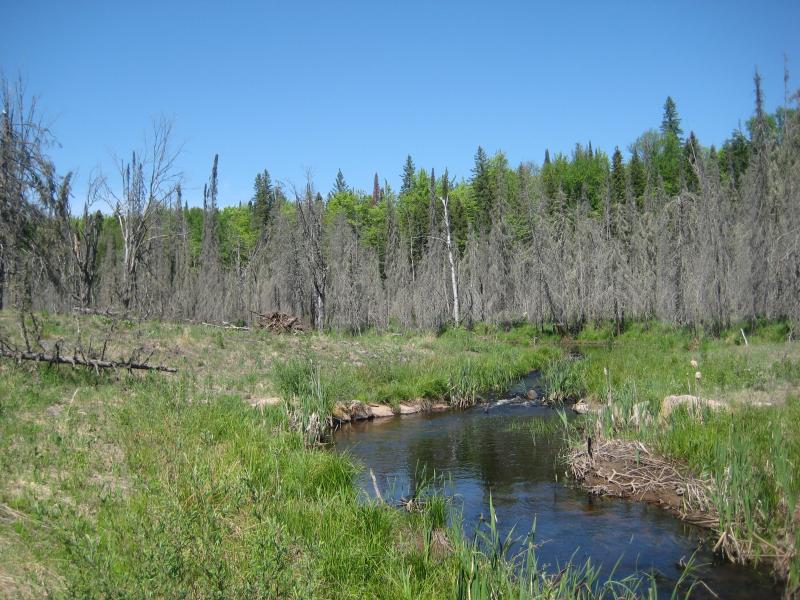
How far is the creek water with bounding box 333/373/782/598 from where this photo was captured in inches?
241

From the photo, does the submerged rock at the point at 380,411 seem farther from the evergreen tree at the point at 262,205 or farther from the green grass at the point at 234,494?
the evergreen tree at the point at 262,205

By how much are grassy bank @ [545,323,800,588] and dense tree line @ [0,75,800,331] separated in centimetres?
301

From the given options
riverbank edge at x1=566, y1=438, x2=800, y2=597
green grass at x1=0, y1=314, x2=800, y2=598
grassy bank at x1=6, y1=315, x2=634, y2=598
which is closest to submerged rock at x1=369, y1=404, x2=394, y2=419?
green grass at x1=0, y1=314, x2=800, y2=598

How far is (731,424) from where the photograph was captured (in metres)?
8.11

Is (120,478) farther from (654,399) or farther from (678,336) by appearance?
(678,336)

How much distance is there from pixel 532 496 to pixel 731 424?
2.95 meters

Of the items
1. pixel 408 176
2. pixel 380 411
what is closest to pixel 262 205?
pixel 408 176

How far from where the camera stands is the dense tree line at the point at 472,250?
46.4ft

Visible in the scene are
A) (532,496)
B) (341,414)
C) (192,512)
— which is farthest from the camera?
(341,414)

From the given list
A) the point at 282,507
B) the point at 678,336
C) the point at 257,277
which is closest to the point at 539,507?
the point at 282,507

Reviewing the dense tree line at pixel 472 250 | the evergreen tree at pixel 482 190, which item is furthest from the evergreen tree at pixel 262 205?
the evergreen tree at pixel 482 190

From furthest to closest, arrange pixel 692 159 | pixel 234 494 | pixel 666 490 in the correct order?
pixel 692 159 < pixel 666 490 < pixel 234 494

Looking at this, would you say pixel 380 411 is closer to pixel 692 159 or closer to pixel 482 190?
pixel 692 159

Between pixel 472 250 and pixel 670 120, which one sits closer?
pixel 472 250
